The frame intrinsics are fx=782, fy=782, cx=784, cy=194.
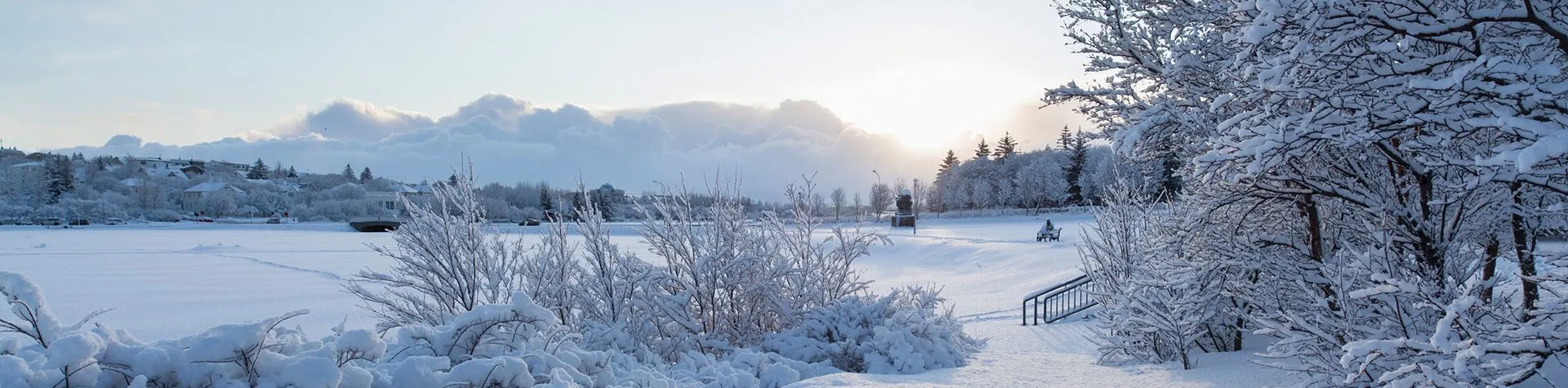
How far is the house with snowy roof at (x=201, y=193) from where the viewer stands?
106188mm

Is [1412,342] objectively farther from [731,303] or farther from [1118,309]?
[731,303]

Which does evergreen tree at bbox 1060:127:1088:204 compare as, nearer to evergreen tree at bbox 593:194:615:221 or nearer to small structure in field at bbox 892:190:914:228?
small structure in field at bbox 892:190:914:228

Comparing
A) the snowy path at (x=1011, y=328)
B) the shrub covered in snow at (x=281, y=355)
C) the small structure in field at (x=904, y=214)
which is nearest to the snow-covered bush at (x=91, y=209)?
the small structure in field at (x=904, y=214)

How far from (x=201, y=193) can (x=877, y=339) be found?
129 metres

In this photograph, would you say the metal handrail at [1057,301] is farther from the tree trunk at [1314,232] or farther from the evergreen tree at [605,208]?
the evergreen tree at [605,208]

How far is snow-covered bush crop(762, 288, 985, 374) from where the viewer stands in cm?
893

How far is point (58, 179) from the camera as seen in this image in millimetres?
95188

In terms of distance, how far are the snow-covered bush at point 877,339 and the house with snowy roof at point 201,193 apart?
401ft

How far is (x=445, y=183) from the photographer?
10.7 meters

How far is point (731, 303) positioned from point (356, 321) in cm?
920

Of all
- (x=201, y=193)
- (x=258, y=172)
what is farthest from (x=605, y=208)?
(x=258, y=172)

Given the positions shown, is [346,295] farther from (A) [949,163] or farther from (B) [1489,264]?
(A) [949,163]

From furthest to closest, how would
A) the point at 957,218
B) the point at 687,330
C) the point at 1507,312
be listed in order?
the point at 957,218, the point at 687,330, the point at 1507,312

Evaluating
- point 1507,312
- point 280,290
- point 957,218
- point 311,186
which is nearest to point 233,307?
point 280,290
